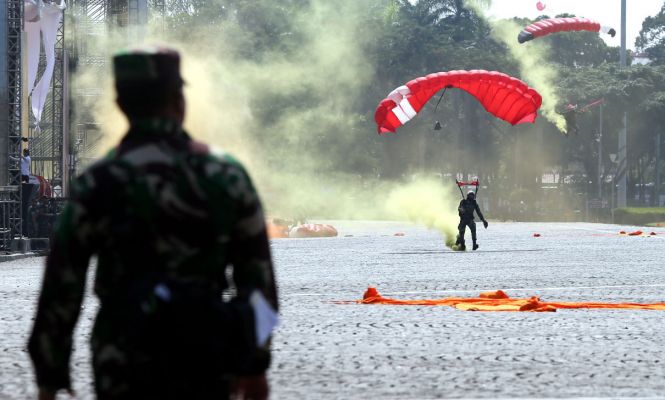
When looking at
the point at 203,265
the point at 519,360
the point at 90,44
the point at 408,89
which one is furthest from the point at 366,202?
the point at 203,265

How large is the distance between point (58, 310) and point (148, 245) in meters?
0.32

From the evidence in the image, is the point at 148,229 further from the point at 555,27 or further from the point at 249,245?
the point at 555,27

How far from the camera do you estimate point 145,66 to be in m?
3.63

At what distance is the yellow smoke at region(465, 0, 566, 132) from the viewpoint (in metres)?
76.3

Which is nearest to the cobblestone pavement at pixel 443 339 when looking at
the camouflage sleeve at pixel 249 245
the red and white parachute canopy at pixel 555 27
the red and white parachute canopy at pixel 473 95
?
the camouflage sleeve at pixel 249 245

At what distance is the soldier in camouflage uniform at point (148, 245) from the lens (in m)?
3.50

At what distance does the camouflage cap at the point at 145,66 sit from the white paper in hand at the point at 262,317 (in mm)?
643

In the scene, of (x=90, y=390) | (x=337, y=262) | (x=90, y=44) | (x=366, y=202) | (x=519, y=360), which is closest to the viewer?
(x=90, y=390)

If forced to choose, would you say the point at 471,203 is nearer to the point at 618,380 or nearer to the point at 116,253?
the point at 618,380

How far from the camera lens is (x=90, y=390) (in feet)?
27.3

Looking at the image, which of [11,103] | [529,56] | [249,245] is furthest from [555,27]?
[529,56]

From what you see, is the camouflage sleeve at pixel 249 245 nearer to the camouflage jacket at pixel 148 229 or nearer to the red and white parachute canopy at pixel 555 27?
the camouflage jacket at pixel 148 229

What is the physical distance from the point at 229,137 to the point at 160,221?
207 feet

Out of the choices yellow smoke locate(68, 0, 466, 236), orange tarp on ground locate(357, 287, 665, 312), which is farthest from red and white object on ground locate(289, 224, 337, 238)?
orange tarp on ground locate(357, 287, 665, 312)
